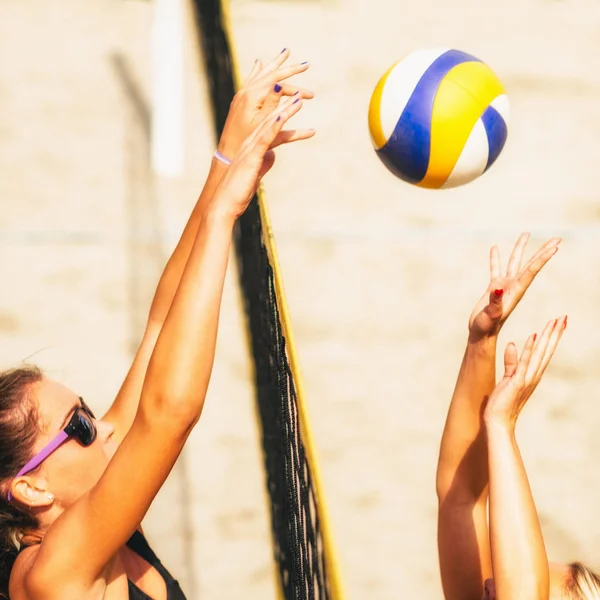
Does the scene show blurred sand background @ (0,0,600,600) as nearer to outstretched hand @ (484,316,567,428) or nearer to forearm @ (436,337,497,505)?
forearm @ (436,337,497,505)

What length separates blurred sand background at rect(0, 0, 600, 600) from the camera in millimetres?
4938

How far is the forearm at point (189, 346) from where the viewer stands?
2.13 metres

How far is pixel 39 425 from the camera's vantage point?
2582mm

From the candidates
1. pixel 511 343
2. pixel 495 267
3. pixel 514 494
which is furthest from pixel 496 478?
pixel 495 267

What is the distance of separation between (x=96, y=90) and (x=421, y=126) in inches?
181

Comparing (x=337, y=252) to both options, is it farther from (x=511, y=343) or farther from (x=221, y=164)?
(x=511, y=343)

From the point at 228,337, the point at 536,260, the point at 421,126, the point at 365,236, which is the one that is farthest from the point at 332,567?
the point at 365,236

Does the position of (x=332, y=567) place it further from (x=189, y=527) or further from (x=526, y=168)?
(x=526, y=168)

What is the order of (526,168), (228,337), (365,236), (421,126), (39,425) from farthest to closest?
(526,168), (365,236), (228,337), (421,126), (39,425)

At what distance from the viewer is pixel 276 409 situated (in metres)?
4.72

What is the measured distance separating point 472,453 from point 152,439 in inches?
62.0

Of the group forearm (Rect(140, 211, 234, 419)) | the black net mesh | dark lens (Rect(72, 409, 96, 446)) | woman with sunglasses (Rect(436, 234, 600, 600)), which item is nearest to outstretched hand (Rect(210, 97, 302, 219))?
forearm (Rect(140, 211, 234, 419))

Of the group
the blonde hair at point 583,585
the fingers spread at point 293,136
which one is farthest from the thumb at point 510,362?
the fingers spread at point 293,136

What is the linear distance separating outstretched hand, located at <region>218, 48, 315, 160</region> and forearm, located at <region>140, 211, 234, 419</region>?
30.8 inches
